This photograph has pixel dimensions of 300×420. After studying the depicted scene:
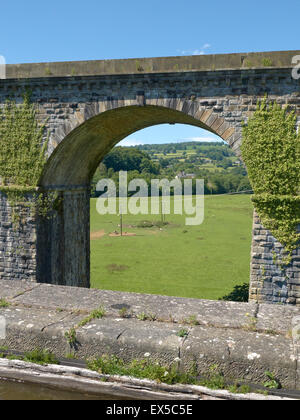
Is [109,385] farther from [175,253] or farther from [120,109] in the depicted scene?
[175,253]

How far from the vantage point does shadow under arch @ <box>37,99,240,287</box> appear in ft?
30.2

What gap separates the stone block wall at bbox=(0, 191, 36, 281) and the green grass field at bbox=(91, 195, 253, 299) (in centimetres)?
594

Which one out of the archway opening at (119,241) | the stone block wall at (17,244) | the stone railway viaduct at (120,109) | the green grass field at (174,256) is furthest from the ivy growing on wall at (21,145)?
the green grass field at (174,256)

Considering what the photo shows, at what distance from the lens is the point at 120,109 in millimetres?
9586

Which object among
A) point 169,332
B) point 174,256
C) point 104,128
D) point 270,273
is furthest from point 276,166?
point 174,256

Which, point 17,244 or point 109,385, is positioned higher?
point 17,244

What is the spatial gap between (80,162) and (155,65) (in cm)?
425

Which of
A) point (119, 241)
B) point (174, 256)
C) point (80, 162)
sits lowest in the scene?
point (174, 256)

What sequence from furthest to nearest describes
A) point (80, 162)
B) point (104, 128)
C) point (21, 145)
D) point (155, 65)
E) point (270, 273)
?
1. point (80, 162)
2. point (104, 128)
3. point (21, 145)
4. point (155, 65)
5. point (270, 273)

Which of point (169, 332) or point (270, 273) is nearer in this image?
point (169, 332)

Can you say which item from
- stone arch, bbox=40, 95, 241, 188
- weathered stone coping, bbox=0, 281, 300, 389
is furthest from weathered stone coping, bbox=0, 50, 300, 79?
weathered stone coping, bbox=0, 281, 300, 389

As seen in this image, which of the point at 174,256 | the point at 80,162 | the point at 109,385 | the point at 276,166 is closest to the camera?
the point at 109,385

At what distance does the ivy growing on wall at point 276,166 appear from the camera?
27.6 ft
